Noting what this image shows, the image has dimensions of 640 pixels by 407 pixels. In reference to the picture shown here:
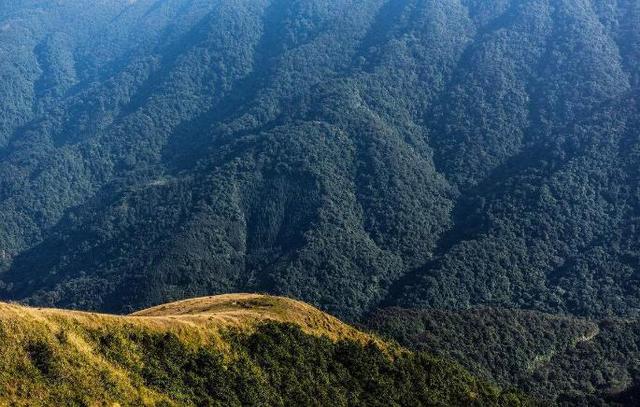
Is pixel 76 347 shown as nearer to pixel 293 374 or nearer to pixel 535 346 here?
pixel 293 374

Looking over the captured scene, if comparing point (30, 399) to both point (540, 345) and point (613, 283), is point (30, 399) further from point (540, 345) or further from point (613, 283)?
point (613, 283)

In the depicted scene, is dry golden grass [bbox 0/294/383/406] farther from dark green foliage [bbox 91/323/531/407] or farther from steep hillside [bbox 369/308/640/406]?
steep hillside [bbox 369/308/640/406]

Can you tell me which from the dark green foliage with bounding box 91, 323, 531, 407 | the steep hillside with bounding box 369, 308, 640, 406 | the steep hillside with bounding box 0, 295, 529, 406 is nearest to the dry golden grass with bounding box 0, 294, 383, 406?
the steep hillside with bounding box 0, 295, 529, 406

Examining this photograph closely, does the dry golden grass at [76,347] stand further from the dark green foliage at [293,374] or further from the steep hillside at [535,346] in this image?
the steep hillside at [535,346]

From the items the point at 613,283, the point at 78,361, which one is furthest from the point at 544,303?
the point at 78,361

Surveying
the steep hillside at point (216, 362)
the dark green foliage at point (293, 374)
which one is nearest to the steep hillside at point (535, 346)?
the steep hillside at point (216, 362)

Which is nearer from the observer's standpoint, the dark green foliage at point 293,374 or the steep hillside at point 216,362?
the steep hillside at point 216,362

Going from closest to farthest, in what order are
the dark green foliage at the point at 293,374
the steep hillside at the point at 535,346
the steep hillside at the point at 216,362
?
the steep hillside at the point at 216,362 < the dark green foliage at the point at 293,374 < the steep hillside at the point at 535,346
